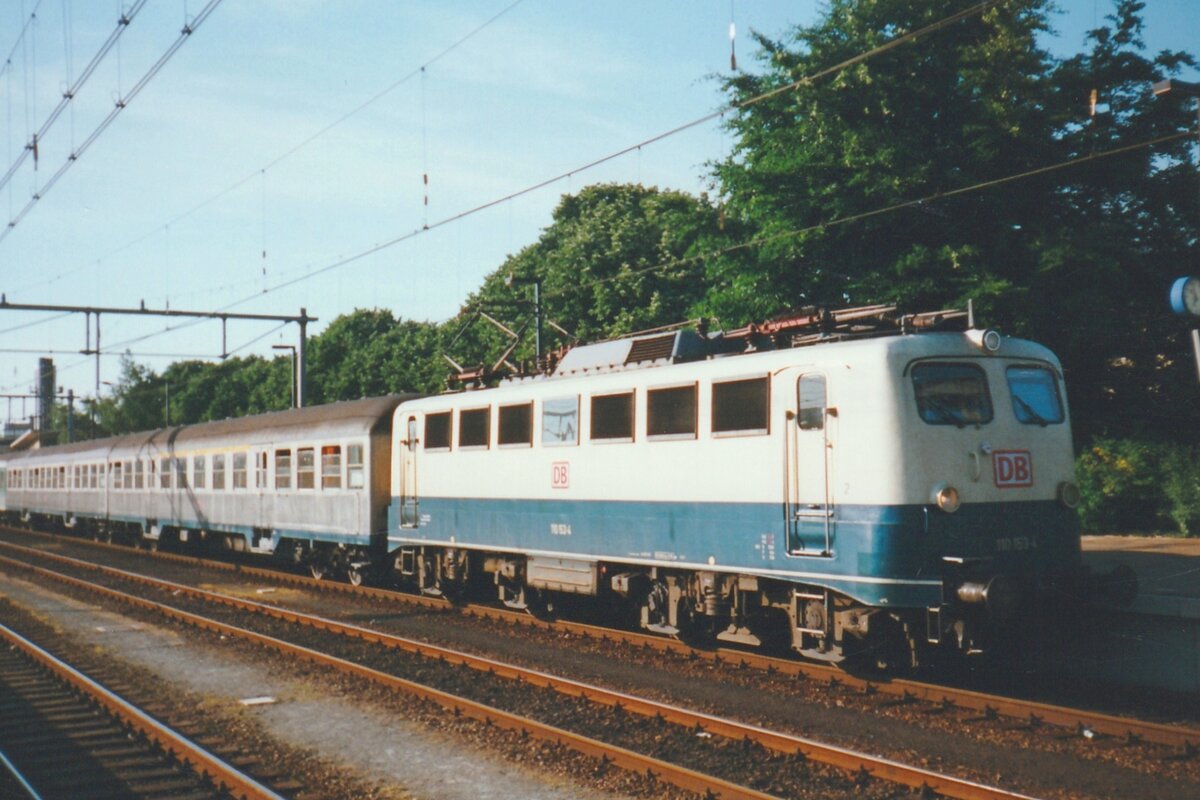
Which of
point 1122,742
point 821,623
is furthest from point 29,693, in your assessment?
point 1122,742

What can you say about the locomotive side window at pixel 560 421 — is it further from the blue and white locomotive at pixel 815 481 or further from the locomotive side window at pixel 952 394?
the locomotive side window at pixel 952 394

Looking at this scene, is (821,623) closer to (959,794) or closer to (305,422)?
(959,794)

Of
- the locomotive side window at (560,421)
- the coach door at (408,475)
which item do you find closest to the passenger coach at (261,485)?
the coach door at (408,475)

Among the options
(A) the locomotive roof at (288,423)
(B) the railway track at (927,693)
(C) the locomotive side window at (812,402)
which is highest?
(A) the locomotive roof at (288,423)

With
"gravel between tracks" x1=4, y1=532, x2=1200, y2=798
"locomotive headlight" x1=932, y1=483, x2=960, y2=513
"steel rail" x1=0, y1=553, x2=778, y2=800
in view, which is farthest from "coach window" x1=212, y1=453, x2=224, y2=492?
"locomotive headlight" x1=932, y1=483, x2=960, y2=513

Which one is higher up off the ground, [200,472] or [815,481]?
[200,472]

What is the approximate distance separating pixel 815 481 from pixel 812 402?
33.3 inches

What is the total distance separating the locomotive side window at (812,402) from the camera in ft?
38.9

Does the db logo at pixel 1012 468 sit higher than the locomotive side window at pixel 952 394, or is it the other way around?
the locomotive side window at pixel 952 394

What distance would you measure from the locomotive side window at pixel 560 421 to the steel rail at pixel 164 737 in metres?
6.50

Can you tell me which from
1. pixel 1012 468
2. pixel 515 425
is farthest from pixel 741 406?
pixel 515 425

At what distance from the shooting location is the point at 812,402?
12.0 meters

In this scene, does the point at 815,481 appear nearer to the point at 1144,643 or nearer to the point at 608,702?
the point at 608,702

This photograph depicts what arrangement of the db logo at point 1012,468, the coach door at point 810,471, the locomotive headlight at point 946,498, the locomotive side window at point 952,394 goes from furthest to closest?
the coach door at point 810,471 → the db logo at point 1012,468 → the locomotive side window at point 952,394 → the locomotive headlight at point 946,498
